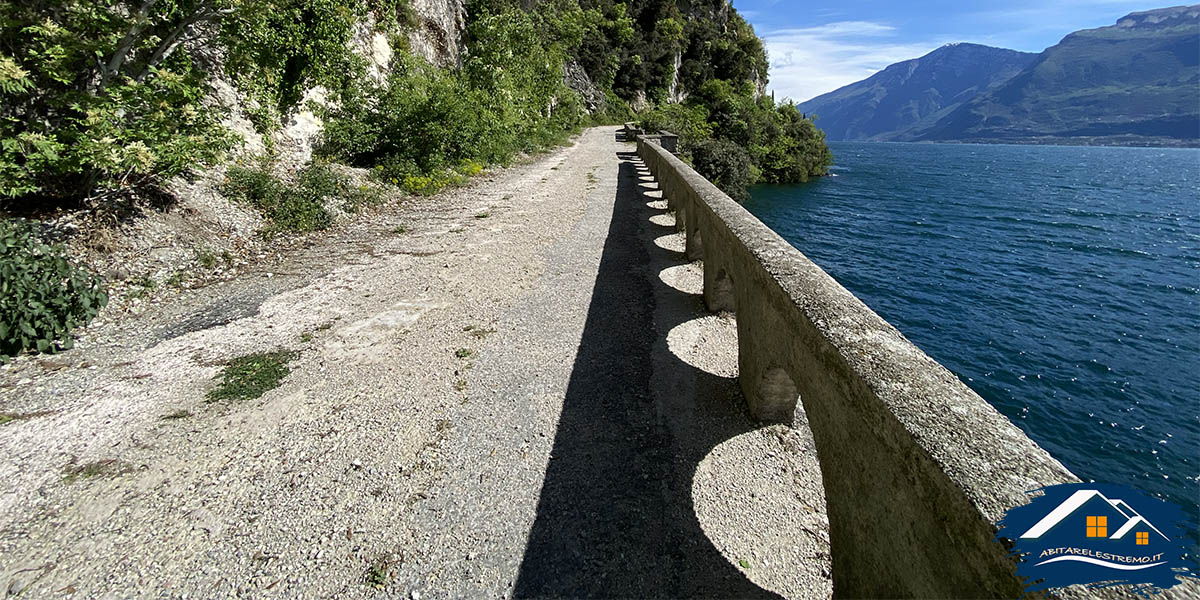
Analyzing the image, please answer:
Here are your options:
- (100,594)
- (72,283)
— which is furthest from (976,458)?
(72,283)

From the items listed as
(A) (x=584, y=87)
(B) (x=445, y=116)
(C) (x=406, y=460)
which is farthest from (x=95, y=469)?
(A) (x=584, y=87)

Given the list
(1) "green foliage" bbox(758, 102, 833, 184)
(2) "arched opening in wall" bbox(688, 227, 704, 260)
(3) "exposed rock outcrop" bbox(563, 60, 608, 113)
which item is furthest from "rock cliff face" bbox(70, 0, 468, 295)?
(1) "green foliage" bbox(758, 102, 833, 184)

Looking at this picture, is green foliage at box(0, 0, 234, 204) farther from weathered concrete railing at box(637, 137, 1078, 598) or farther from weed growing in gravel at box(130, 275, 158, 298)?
weathered concrete railing at box(637, 137, 1078, 598)

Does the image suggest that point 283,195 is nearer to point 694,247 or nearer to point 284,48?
point 284,48

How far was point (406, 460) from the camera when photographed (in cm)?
477

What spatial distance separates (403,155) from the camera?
53.2 ft

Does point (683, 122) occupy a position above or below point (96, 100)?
below

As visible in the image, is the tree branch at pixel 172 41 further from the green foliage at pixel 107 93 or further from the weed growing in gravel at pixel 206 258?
the weed growing in gravel at pixel 206 258

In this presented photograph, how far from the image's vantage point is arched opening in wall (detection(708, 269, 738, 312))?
25.8 feet

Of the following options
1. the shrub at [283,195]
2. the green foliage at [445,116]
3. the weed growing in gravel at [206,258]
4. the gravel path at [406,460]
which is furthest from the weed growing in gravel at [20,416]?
the green foliage at [445,116]

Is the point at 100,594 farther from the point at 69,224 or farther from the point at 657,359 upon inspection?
the point at 69,224

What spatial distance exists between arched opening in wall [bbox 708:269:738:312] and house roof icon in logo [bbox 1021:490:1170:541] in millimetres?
5839

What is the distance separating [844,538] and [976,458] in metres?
1.26

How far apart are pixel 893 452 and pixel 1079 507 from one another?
731 millimetres
